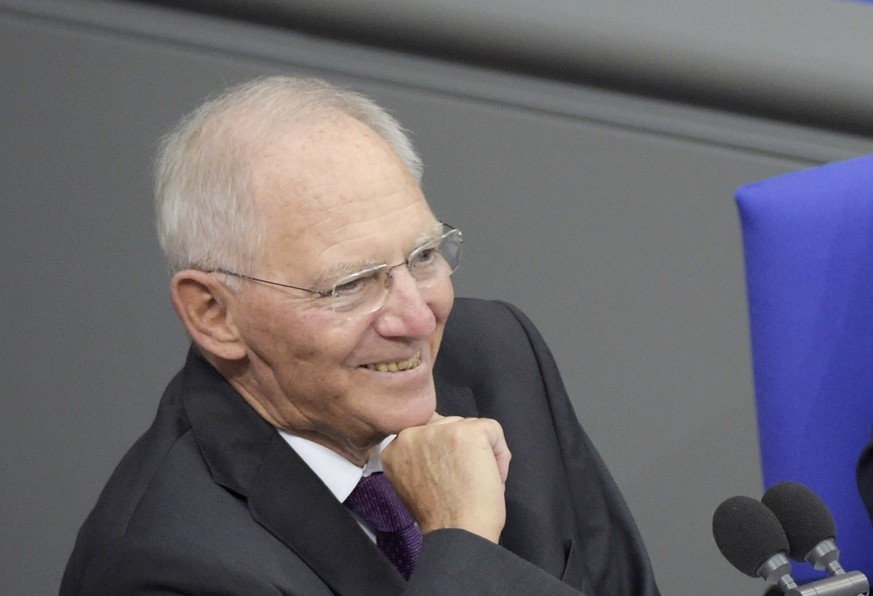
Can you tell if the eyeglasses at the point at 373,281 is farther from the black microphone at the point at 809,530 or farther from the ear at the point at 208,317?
the black microphone at the point at 809,530

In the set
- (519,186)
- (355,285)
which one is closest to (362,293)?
(355,285)

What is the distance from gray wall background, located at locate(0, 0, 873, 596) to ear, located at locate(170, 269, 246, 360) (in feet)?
3.28

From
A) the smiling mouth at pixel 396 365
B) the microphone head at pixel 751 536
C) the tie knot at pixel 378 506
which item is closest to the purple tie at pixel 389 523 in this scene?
the tie knot at pixel 378 506

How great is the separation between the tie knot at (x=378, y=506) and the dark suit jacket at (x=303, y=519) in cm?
8

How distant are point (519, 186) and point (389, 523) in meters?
1.09

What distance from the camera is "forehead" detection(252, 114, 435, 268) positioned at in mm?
1601

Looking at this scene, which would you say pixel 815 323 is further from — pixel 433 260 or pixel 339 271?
pixel 339 271

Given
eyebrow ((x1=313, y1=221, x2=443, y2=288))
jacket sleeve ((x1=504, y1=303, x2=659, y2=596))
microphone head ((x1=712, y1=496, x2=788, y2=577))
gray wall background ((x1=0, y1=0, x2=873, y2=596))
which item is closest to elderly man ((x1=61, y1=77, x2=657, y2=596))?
eyebrow ((x1=313, y1=221, x2=443, y2=288))

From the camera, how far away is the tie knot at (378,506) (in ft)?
5.54

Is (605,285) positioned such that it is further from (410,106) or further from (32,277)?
(32,277)

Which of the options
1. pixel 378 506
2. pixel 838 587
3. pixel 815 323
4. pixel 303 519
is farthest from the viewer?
pixel 815 323

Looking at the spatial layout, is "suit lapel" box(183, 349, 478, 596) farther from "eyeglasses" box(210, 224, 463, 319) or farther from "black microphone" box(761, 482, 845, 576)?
"black microphone" box(761, 482, 845, 576)

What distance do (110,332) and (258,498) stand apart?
4.08 ft

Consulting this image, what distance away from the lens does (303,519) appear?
160 centimetres
